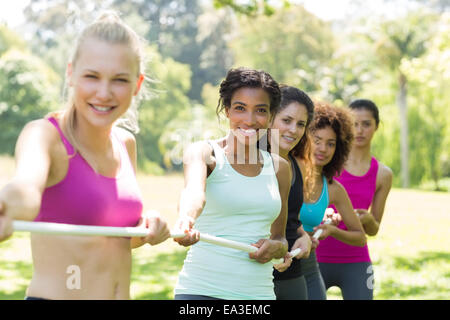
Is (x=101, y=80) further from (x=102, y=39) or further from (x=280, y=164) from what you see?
(x=280, y=164)

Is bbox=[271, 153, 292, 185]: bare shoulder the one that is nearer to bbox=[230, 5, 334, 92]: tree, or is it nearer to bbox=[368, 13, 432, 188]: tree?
bbox=[368, 13, 432, 188]: tree

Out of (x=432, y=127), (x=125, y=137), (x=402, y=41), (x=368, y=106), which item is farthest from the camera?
(x=402, y=41)

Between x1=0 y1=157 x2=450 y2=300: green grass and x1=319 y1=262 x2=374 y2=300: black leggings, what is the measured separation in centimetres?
257

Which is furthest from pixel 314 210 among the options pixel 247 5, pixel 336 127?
pixel 247 5

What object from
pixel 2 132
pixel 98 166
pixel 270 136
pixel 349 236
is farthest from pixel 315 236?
pixel 2 132

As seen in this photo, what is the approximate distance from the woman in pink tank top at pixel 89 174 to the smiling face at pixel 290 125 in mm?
1669

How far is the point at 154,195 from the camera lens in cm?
2323

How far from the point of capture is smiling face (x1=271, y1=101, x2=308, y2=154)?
151 inches

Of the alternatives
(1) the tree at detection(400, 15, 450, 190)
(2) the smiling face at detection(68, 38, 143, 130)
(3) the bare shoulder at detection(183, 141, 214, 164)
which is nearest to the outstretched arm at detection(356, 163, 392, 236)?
(3) the bare shoulder at detection(183, 141, 214, 164)

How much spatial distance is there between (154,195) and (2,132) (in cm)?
1441

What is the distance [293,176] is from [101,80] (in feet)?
6.71

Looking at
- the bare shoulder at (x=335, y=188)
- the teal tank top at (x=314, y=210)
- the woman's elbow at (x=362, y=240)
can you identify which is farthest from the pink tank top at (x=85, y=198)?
the woman's elbow at (x=362, y=240)

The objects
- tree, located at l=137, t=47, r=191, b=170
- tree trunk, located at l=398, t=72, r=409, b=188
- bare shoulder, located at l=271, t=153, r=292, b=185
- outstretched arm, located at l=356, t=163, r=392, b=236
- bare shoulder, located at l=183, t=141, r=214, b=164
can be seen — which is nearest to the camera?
bare shoulder, located at l=183, t=141, r=214, b=164

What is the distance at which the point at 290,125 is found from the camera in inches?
154
